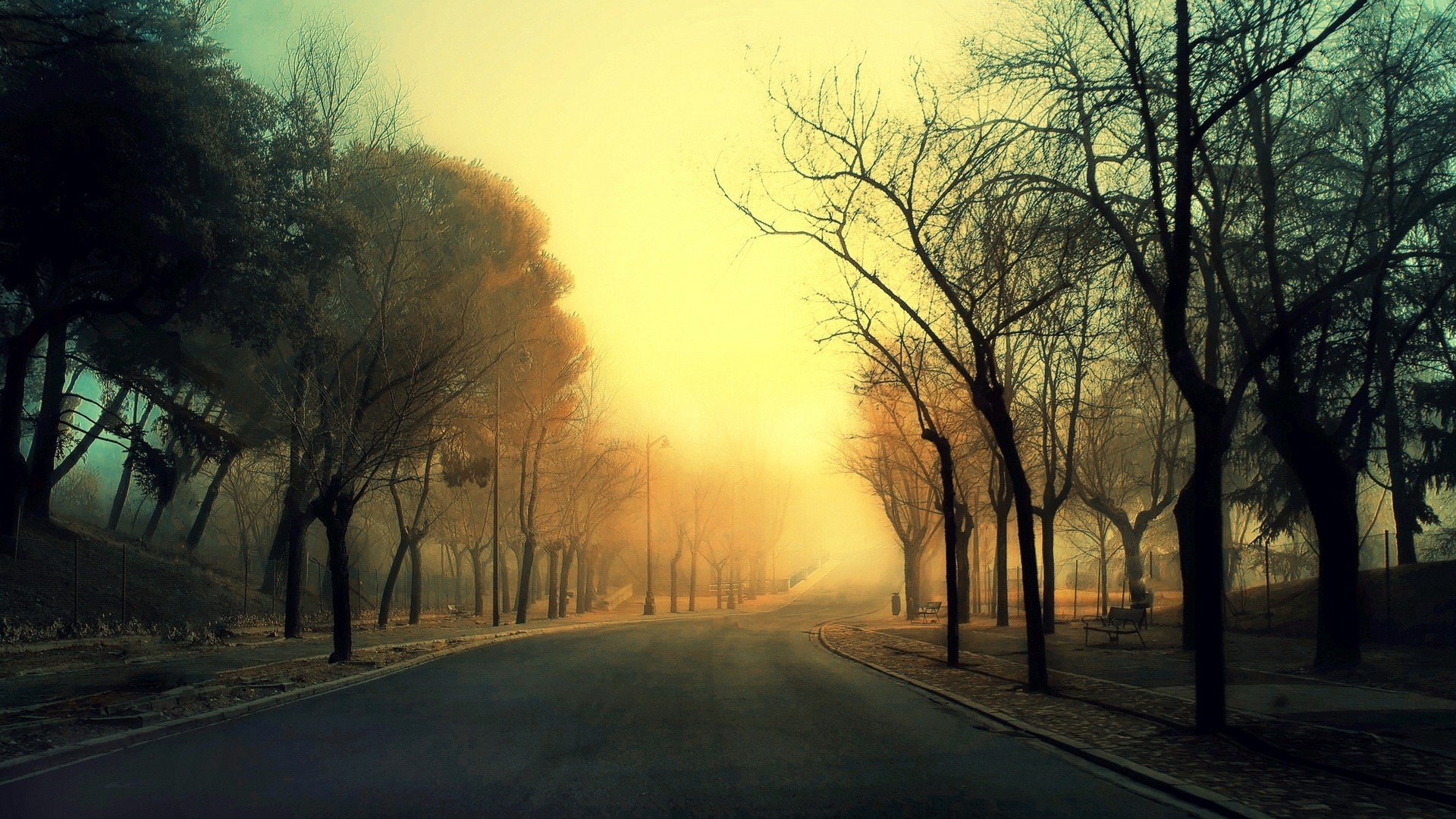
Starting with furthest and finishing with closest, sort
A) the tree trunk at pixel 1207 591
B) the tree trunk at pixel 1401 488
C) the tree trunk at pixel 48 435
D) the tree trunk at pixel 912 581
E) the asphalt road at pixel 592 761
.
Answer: the tree trunk at pixel 912 581, the tree trunk at pixel 48 435, the tree trunk at pixel 1401 488, the tree trunk at pixel 1207 591, the asphalt road at pixel 592 761

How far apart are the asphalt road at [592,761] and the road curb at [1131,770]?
11.7 inches

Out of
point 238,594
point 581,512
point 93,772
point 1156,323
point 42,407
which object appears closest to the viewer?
point 93,772

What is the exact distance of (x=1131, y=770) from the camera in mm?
8352

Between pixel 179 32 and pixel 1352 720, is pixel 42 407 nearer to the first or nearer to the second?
pixel 179 32

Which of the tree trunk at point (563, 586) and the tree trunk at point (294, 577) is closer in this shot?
the tree trunk at point (294, 577)

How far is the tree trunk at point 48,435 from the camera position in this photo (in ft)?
84.6

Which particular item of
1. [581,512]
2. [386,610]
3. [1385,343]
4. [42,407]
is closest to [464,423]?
[386,610]

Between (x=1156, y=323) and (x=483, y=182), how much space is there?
A: 83.9ft

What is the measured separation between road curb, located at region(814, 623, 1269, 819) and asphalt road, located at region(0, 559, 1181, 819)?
297mm

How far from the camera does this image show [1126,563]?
3503cm

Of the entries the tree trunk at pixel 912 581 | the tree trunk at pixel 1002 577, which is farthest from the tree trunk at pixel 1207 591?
the tree trunk at pixel 912 581

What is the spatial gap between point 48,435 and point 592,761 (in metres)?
23.3

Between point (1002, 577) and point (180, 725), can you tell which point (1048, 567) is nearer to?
point (1002, 577)

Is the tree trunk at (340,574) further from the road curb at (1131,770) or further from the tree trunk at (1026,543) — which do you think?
the tree trunk at (1026,543)
